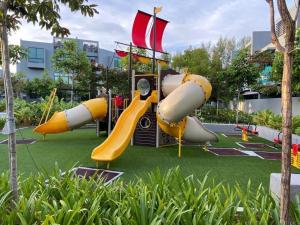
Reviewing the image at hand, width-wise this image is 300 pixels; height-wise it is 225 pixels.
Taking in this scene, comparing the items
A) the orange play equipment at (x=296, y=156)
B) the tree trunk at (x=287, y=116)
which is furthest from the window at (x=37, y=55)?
the tree trunk at (x=287, y=116)

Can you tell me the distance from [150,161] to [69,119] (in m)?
4.69

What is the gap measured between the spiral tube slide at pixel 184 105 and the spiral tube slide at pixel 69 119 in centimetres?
325

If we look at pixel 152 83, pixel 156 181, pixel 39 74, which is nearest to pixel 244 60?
pixel 152 83

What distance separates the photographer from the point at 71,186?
3783mm

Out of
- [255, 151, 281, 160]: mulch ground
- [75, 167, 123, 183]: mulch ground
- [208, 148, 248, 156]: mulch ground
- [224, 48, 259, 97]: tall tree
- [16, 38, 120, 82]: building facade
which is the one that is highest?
[16, 38, 120, 82]: building facade

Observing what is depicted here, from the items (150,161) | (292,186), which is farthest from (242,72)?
(292,186)

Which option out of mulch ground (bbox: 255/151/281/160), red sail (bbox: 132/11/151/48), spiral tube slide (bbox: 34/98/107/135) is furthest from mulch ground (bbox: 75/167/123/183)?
red sail (bbox: 132/11/151/48)

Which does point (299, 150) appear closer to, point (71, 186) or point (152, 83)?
point (152, 83)

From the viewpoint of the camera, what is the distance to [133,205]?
322cm

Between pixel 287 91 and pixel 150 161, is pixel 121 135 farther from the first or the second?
pixel 287 91

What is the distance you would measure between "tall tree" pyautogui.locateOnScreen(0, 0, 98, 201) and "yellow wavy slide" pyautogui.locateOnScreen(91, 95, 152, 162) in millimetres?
4672

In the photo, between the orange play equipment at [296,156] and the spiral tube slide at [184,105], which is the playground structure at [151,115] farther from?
the orange play equipment at [296,156]

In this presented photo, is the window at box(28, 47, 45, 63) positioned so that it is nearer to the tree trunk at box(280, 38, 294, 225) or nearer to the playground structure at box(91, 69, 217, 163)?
the playground structure at box(91, 69, 217, 163)

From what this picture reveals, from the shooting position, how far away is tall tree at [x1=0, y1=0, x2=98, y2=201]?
334 cm
